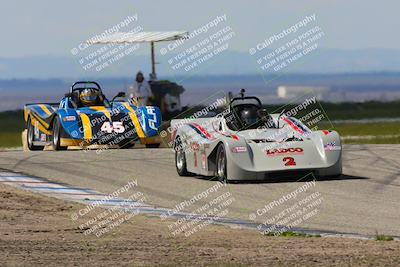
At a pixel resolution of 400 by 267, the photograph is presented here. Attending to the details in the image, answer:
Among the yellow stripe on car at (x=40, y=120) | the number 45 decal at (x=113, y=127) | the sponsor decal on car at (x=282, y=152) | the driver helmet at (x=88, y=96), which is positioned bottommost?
the number 45 decal at (x=113, y=127)

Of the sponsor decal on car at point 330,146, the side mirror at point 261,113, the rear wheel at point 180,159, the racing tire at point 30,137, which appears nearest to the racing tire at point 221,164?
the side mirror at point 261,113

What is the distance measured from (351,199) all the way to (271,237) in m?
4.01

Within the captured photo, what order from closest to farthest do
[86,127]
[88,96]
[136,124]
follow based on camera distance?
[86,127], [136,124], [88,96]

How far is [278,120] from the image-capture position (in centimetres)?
1964

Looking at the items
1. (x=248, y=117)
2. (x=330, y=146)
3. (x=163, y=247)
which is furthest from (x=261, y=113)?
(x=163, y=247)

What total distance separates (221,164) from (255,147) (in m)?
0.65

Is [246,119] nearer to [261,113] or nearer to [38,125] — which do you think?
[261,113]

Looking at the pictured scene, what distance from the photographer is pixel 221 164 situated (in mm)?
18609

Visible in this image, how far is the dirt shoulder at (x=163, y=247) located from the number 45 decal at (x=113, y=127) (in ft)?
40.3

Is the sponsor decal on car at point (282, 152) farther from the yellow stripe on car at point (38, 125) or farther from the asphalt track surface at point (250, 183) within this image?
the yellow stripe on car at point (38, 125)

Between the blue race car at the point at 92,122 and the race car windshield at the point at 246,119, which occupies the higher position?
the race car windshield at the point at 246,119

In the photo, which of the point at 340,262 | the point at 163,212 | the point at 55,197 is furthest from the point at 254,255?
the point at 55,197

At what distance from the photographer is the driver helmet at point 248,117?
19.4 meters

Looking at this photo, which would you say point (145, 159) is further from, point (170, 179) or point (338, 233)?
point (338, 233)
